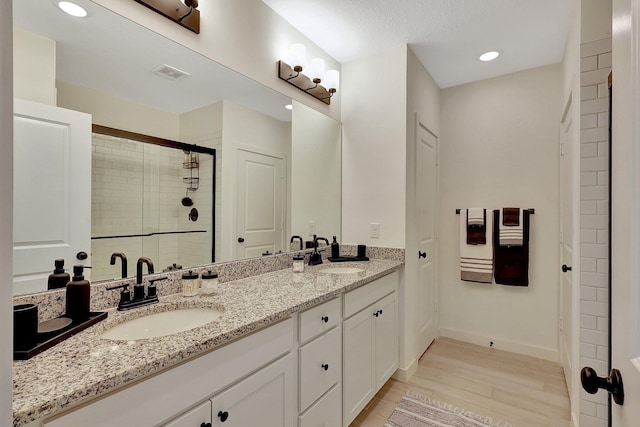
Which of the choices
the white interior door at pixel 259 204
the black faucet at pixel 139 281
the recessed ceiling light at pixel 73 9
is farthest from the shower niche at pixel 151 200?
the recessed ceiling light at pixel 73 9

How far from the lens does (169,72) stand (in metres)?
1.47

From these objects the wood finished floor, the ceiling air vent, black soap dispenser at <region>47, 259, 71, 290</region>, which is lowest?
the wood finished floor

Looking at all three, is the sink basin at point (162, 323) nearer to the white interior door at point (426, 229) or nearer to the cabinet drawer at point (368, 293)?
the cabinet drawer at point (368, 293)

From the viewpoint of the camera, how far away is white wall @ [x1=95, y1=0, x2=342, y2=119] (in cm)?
138

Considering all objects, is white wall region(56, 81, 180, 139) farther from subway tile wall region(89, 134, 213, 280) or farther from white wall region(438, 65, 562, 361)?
white wall region(438, 65, 562, 361)

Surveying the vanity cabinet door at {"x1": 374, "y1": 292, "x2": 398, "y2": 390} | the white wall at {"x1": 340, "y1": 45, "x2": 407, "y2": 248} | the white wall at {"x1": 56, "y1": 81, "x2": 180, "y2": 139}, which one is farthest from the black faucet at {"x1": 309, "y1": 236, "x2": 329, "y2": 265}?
the white wall at {"x1": 56, "y1": 81, "x2": 180, "y2": 139}

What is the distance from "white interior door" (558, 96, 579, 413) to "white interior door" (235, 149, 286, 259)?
1.79m

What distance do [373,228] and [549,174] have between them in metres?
1.66

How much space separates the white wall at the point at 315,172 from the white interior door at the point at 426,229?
2.26 feet

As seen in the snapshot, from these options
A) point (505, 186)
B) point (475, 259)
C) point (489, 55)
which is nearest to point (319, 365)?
point (475, 259)

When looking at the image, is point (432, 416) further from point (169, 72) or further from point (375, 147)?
point (169, 72)

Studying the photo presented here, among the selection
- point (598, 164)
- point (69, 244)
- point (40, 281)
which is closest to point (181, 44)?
point (69, 244)

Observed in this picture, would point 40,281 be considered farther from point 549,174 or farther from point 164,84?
point 549,174

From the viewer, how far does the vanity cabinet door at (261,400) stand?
0.98 meters
